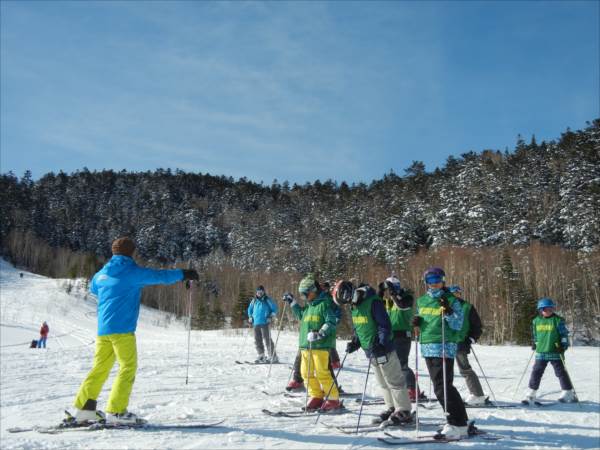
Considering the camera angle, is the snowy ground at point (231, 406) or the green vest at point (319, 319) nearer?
the snowy ground at point (231, 406)

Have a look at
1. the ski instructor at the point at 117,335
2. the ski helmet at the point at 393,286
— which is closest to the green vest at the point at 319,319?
the ski helmet at the point at 393,286

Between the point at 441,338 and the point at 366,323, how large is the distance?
3.10ft

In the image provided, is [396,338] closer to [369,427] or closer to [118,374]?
[369,427]

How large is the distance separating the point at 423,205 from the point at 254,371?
60262mm

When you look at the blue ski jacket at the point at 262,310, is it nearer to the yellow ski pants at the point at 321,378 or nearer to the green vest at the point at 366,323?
the yellow ski pants at the point at 321,378

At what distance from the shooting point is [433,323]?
6117 mm

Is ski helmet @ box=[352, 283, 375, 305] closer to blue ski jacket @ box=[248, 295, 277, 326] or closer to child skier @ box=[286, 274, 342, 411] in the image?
child skier @ box=[286, 274, 342, 411]

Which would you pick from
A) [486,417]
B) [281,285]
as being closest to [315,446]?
[486,417]

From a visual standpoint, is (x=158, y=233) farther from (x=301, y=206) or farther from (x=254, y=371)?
(x=254, y=371)

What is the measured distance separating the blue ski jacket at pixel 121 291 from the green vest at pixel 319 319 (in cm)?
246

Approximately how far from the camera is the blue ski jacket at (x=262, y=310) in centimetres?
1370

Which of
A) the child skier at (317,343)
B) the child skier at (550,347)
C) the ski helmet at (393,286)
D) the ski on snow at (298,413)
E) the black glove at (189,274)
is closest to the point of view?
the black glove at (189,274)

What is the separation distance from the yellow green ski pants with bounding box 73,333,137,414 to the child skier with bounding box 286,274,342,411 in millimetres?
2512

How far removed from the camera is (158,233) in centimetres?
12450
